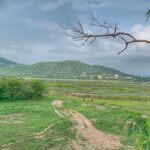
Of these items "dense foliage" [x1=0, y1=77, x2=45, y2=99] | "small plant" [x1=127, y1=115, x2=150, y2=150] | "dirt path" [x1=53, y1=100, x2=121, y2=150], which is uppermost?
"small plant" [x1=127, y1=115, x2=150, y2=150]

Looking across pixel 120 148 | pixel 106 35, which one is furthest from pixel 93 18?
pixel 120 148

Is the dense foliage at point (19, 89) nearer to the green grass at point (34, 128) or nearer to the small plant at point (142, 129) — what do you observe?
the green grass at point (34, 128)

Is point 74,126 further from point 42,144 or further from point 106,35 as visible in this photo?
point 106,35

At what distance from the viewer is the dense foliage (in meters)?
64.1

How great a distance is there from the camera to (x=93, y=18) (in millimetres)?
6551

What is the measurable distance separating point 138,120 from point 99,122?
3438 cm

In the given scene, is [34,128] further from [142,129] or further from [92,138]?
[142,129]

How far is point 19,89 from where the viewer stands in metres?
65.2

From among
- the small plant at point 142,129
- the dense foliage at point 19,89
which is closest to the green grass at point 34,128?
the dense foliage at point 19,89

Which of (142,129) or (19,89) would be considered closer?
(142,129)

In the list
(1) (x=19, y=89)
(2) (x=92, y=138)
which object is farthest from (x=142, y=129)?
(1) (x=19, y=89)

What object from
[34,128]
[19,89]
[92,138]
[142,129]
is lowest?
[92,138]

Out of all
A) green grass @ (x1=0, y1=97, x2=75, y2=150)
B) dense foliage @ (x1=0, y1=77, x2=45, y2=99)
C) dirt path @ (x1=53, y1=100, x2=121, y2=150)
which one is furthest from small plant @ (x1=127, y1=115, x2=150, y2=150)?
dense foliage @ (x1=0, y1=77, x2=45, y2=99)

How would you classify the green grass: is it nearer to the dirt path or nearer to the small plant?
the dirt path
